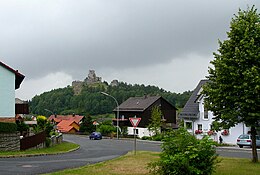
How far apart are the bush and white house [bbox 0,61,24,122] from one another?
23.3m

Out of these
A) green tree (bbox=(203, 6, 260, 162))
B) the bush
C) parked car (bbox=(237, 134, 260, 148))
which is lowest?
parked car (bbox=(237, 134, 260, 148))

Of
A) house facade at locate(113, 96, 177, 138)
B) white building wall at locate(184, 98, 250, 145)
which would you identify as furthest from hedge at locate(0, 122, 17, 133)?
house facade at locate(113, 96, 177, 138)

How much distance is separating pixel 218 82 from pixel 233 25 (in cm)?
284

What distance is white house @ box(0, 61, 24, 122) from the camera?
32.1 meters

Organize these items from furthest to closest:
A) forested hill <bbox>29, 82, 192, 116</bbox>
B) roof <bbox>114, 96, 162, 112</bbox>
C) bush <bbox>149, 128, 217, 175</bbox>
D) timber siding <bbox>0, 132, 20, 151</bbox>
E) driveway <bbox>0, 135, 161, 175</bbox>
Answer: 1. forested hill <bbox>29, 82, 192, 116</bbox>
2. roof <bbox>114, 96, 162, 112</bbox>
3. timber siding <bbox>0, 132, 20, 151</bbox>
4. driveway <bbox>0, 135, 161, 175</bbox>
5. bush <bbox>149, 128, 217, 175</bbox>

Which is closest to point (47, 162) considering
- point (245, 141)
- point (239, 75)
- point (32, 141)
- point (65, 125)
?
→ point (239, 75)

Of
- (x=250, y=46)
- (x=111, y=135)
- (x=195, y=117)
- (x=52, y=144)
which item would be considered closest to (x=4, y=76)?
(x=52, y=144)

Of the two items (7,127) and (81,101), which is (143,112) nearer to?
(7,127)

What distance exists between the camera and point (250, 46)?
1725cm

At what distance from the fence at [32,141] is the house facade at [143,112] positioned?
38.1 meters

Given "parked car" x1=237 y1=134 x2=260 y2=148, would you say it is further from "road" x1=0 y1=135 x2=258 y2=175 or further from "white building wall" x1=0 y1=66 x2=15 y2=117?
"white building wall" x1=0 y1=66 x2=15 y2=117

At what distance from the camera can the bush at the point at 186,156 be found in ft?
36.4

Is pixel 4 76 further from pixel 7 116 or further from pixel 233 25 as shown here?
pixel 233 25

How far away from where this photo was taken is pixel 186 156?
11.3m
